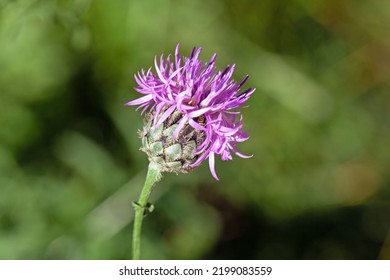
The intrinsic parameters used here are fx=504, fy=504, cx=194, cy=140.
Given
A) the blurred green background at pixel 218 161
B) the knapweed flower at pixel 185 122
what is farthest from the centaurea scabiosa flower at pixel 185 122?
the blurred green background at pixel 218 161

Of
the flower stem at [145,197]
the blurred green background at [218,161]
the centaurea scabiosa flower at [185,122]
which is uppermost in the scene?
the blurred green background at [218,161]

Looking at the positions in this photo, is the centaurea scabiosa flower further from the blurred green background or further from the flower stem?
the blurred green background

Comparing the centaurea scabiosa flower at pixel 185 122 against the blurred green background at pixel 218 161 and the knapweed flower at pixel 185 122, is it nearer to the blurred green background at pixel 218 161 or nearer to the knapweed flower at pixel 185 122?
the knapweed flower at pixel 185 122

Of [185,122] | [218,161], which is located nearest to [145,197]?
[185,122]

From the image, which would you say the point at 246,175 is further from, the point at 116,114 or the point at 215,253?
the point at 116,114

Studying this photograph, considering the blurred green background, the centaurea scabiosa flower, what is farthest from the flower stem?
the blurred green background

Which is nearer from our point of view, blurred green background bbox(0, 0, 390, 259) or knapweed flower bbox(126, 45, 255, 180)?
knapweed flower bbox(126, 45, 255, 180)

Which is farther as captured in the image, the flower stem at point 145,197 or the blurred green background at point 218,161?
the blurred green background at point 218,161
